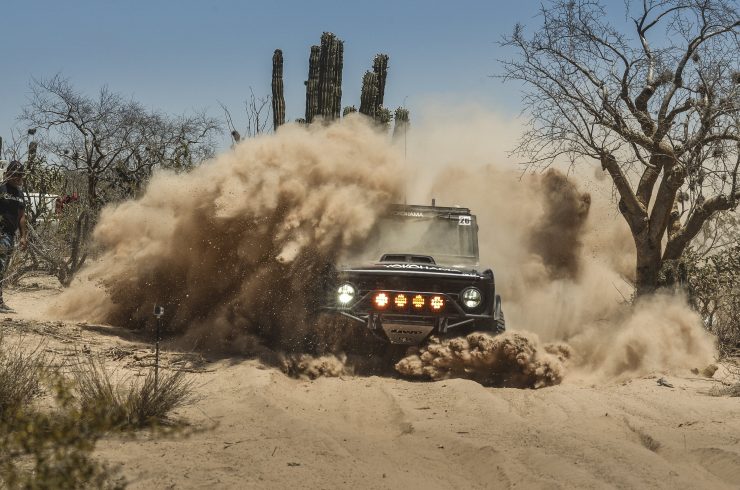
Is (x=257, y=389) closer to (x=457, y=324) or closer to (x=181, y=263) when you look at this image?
(x=457, y=324)

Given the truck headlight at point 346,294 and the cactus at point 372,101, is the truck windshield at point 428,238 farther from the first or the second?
the cactus at point 372,101

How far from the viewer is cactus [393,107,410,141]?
17219 mm

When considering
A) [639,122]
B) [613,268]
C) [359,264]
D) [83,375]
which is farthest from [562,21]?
[83,375]

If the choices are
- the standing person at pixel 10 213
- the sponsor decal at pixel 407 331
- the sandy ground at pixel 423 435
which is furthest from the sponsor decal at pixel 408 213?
the standing person at pixel 10 213

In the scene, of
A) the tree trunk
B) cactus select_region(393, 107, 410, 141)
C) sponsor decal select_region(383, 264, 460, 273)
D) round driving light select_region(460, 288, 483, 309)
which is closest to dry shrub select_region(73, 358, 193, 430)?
sponsor decal select_region(383, 264, 460, 273)

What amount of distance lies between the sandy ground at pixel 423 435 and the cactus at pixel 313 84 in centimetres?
951

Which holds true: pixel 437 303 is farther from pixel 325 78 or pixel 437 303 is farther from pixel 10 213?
pixel 325 78

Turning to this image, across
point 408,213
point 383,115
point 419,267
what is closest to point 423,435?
point 419,267

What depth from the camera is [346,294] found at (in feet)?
27.2

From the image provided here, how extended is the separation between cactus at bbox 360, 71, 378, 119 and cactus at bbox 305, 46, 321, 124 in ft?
3.05

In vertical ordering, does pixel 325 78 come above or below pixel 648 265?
above

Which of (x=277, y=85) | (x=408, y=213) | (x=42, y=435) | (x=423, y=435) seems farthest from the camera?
(x=277, y=85)

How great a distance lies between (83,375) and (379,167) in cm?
486

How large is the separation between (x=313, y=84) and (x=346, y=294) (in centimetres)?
1017
